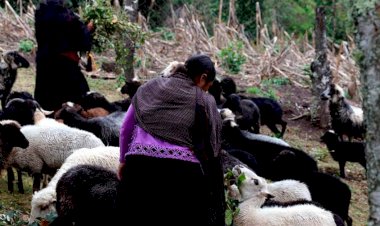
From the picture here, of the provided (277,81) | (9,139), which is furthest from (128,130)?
(277,81)

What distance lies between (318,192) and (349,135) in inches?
223

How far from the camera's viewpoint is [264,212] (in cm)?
632

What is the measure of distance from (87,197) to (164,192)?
1.09 m

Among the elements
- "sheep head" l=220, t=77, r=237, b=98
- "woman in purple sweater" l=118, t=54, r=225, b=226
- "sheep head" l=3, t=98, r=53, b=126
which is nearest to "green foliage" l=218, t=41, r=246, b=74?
"sheep head" l=220, t=77, r=237, b=98

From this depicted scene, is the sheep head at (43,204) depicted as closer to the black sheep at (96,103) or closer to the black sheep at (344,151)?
the black sheep at (96,103)

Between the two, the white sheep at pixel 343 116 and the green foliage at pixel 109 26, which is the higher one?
the green foliage at pixel 109 26

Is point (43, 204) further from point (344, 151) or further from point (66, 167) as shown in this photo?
point (344, 151)

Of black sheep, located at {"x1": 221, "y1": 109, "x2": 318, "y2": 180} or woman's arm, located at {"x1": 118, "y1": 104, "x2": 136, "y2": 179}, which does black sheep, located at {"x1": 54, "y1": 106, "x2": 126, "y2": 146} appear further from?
woman's arm, located at {"x1": 118, "y1": 104, "x2": 136, "y2": 179}

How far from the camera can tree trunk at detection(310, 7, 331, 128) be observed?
13.5 metres

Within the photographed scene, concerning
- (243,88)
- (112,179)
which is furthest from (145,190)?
(243,88)

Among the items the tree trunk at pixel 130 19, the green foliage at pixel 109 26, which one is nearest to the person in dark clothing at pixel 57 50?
the green foliage at pixel 109 26

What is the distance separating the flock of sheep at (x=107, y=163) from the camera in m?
5.95

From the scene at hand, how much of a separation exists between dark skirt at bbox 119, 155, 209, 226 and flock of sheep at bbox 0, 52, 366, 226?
0.61 meters

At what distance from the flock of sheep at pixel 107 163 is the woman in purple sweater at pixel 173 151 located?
464mm
